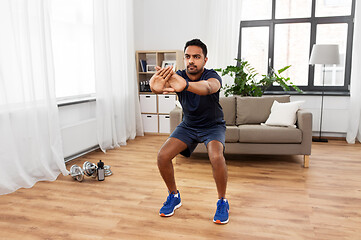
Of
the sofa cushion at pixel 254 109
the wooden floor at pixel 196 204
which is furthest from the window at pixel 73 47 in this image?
the sofa cushion at pixel 254 109

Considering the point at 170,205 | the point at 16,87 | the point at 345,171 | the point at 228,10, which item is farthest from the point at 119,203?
the point at 228,10

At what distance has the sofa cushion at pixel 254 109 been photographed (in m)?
4.08

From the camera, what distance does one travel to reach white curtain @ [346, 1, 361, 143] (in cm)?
466

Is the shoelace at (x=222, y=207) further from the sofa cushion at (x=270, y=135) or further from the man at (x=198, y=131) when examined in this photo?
the sofa cushion at (x=270, y=135)

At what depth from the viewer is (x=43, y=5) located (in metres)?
3.11

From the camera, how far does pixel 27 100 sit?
3.03m

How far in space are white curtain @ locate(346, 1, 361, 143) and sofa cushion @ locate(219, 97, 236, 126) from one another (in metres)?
1.96

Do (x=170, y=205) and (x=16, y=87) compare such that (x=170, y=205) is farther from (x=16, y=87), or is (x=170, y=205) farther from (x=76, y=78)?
(x=76, y=78)

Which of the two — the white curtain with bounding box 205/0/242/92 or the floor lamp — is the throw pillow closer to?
the floor lamp

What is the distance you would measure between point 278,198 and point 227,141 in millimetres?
1082

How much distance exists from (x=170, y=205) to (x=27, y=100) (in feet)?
5.61

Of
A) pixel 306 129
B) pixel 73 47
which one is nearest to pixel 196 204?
pixel 306 129

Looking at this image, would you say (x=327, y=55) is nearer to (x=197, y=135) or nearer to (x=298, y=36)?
(x=298, y=36)

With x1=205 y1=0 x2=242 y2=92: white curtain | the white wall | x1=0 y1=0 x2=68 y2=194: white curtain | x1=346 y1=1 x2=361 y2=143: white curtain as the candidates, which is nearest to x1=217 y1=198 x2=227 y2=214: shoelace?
x1=0 y1=0 x2=68 y2=194: white curtain
